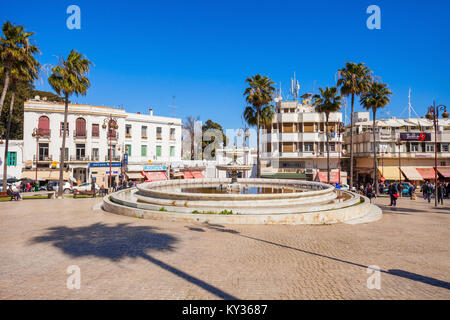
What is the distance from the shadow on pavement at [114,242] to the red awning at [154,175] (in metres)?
27.0

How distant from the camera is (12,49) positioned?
2216 centimetres

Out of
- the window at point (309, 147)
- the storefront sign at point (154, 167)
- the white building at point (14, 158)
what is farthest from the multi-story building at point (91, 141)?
the window at point (309, 147)

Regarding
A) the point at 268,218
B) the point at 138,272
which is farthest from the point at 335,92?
the point at 138,272

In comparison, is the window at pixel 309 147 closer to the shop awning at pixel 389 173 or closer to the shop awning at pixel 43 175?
the shop awning at pixel 389 173

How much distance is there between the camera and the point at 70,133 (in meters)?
34.8

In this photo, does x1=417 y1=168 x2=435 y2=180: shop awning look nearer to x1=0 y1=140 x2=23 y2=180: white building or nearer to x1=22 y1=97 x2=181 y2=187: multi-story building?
x1=22 y1=97 x2=181 y2=187: multi-story building

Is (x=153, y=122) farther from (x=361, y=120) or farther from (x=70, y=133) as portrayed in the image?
(x=361, y=120)

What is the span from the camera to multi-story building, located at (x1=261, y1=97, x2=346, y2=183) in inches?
1667

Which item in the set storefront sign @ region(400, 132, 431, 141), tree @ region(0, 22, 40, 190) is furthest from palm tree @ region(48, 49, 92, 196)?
storefront sign @ region(400, 132, 431, 141)

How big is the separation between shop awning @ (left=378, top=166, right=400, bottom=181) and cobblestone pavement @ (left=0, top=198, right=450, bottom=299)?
29.8 m

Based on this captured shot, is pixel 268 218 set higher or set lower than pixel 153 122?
lower

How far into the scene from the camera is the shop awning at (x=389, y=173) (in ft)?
127

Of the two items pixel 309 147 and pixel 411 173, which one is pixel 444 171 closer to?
pixel 411 173
